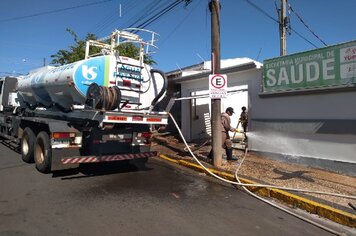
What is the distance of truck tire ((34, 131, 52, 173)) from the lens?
8492 mm

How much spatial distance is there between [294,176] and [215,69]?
3372 millimetres

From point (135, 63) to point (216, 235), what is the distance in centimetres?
522

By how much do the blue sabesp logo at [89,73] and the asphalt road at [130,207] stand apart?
2.16 m

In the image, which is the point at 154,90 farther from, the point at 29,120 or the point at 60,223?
the point at 60,223

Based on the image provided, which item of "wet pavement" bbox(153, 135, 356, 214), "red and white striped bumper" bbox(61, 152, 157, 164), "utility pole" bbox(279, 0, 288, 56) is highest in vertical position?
"utility pole" bbox(279, 0, 288, 56)

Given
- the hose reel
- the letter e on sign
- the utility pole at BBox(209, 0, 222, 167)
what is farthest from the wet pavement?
the hose reel

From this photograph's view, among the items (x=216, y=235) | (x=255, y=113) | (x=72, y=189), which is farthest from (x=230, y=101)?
(x=216, y=235)

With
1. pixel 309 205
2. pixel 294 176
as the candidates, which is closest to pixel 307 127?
pixel 294 176

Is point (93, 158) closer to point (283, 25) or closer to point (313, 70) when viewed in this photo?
point (313, 70)

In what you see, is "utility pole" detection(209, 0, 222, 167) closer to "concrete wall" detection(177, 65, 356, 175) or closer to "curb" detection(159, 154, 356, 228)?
"curb" detection(159, 154, 356, 228)

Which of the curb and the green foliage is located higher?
the green foliage

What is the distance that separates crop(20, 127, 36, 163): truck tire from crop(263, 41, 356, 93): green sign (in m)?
6.73

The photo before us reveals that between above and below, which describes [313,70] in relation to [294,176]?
above

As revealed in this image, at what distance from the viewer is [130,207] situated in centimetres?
612
